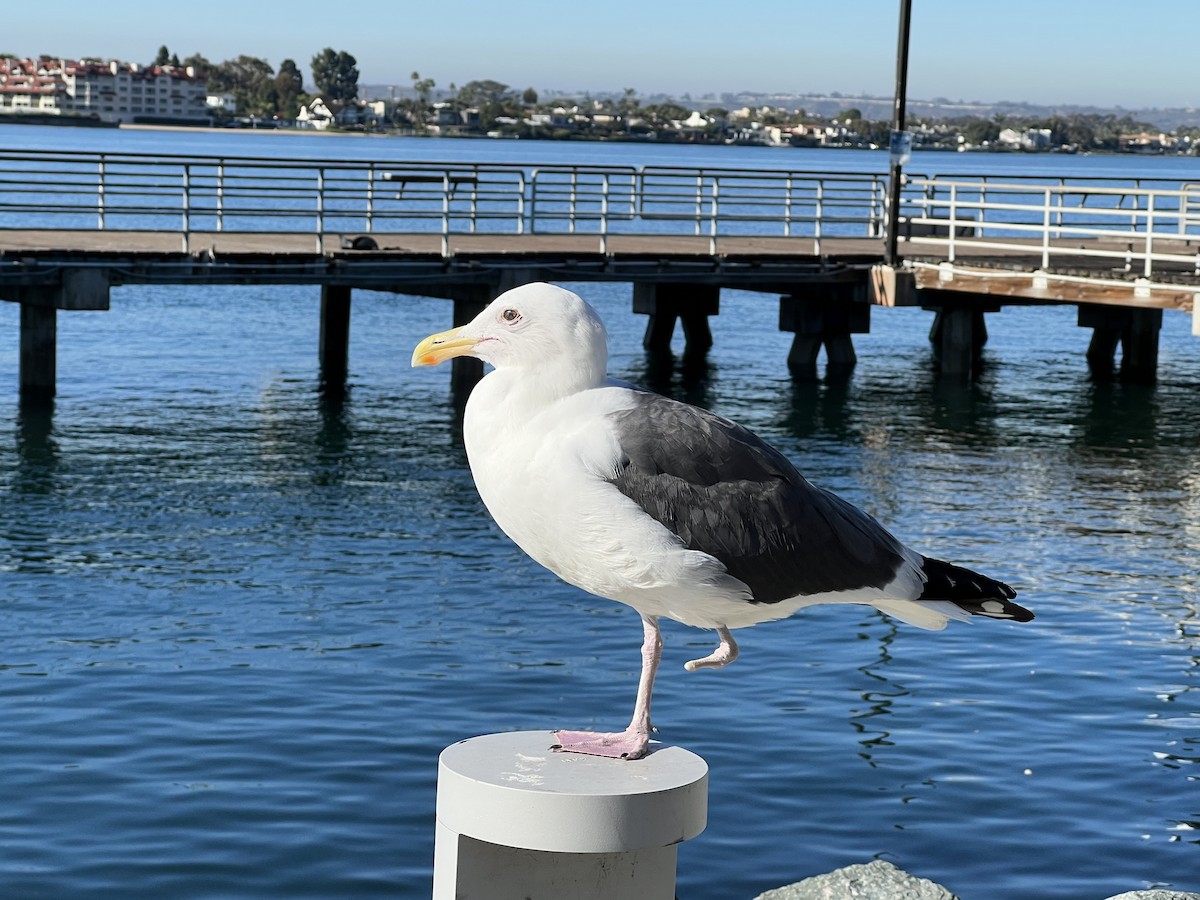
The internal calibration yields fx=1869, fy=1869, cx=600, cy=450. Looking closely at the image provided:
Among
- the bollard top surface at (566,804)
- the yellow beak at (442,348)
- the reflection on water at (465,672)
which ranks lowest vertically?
the reflection on water at (465,672)

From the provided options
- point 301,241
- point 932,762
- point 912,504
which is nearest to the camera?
point 932,762

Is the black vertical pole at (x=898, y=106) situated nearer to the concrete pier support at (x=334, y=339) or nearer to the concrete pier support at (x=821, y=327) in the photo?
the concrete pier support at (x=821, y=327)

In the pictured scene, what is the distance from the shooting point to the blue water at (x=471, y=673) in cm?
947

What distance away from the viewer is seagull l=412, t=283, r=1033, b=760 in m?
4.50

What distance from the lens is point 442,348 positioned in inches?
184

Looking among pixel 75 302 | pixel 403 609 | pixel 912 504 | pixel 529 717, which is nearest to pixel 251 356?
pixel 75 302

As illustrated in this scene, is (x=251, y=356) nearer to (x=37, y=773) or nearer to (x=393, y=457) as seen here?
(x=393, y=457)

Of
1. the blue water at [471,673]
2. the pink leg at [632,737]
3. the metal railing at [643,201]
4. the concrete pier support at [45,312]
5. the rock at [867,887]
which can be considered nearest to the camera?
the pink leg at [632,737]

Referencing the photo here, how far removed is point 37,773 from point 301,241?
18.8 meters

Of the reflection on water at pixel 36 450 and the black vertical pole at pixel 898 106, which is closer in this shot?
the reflection on water at pixel 36 450

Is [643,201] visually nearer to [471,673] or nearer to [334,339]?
[334,339]

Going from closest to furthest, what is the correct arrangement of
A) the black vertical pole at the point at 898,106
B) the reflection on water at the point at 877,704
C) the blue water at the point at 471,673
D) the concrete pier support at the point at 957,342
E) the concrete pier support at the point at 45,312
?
the blue water at the point at 471,673
the reflection on water at the point at 877,704
the concrete pier support at the point at 45,312
the black vertical pole at the point at 898,106
the concrete pier support at the point at 957,342

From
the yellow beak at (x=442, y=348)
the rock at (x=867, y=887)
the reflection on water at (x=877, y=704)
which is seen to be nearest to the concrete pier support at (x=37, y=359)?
the reflection on water at (x=877, y=704)

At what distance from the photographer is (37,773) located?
1041cm
